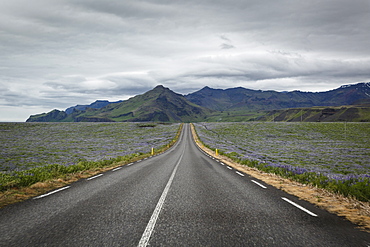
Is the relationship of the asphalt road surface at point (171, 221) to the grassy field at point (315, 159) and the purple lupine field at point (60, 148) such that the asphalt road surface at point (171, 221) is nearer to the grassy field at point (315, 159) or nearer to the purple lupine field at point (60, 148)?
the grassy field at point (315, 159)

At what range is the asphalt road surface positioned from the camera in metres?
4.16

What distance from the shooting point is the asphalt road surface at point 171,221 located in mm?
4164

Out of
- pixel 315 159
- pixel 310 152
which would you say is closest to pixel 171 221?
pixel 315 159

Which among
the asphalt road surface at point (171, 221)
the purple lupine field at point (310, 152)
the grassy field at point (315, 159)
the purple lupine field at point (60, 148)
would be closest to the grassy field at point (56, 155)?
the purple lupine field at point (60, 148)

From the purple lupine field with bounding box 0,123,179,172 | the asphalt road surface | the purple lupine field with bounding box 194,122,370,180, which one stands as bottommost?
the purple lupine field with bounding box 194,122,370,180

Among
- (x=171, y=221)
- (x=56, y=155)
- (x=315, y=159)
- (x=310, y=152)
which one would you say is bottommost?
(x=310, y=152)

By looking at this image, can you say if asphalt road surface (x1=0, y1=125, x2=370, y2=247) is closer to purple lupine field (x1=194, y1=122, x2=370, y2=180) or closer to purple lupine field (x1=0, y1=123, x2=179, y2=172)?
purple lupine field (x1=194, y1=122, x2=370, y2=180)

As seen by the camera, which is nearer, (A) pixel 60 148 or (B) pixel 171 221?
(B) pixel 171 221

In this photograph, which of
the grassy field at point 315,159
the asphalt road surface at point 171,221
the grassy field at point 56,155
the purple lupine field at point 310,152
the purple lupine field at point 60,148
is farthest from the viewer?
the purple lupine field at point 60,148

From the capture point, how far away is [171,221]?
5.13 metres

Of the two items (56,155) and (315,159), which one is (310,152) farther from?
(56,155)

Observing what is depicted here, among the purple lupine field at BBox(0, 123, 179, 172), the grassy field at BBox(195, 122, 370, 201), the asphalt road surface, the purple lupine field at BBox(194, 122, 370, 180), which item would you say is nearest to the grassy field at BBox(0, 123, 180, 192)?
the purple lupine field at BBox(0, 123, 179, 172)

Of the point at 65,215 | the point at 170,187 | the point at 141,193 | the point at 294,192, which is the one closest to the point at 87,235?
the point at 65,215

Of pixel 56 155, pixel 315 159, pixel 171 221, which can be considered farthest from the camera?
pixel 56 155
